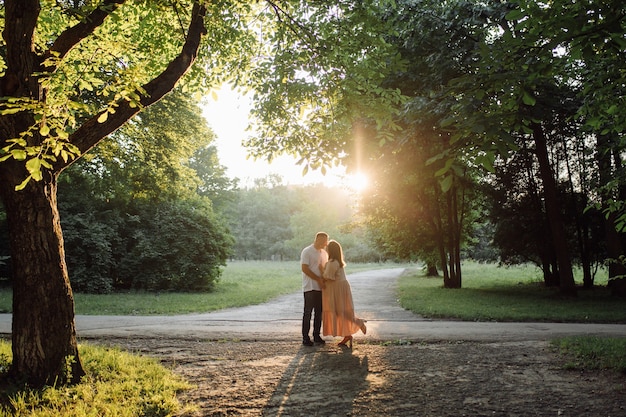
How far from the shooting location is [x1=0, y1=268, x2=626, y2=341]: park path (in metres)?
8.89

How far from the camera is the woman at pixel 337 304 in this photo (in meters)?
7.75

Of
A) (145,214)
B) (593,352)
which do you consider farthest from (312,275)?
(145,214)

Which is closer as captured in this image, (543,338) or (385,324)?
(543,338)

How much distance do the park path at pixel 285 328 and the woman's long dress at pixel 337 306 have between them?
42.1 inches

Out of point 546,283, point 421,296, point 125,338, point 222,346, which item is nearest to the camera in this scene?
point 222,346

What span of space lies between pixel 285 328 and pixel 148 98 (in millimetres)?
5930

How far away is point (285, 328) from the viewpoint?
33.1 ft

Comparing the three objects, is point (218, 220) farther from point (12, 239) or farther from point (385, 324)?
point (12, 239)

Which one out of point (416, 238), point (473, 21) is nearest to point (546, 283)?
point (416, 238)

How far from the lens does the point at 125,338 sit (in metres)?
8.80

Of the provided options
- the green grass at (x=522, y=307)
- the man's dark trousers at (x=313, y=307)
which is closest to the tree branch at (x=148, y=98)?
the man's dark trousers at (x=313, y=307)

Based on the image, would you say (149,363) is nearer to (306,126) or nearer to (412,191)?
(306,126)

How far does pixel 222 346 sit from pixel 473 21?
11.0 meters

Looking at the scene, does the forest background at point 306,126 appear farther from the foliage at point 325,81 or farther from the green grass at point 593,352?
the green grass at point 593,352
